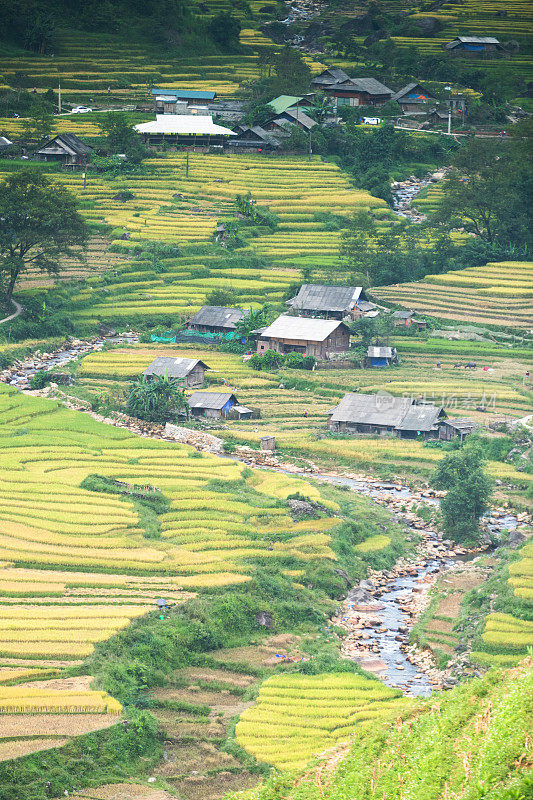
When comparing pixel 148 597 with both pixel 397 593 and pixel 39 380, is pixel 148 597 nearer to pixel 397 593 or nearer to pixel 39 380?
pixel 397 593

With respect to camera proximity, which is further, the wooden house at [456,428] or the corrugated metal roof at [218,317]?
the corrugated metal roof at [218,317]

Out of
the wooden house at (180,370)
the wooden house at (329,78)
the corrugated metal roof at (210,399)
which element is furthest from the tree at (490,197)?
the corrugated metal roof at (210,399)

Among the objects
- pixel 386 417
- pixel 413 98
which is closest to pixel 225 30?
pixel 413 98

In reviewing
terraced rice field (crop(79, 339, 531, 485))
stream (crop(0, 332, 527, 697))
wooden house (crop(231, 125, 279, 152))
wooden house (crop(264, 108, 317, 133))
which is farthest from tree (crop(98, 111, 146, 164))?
stream (crop(0, 332, 527, 697))

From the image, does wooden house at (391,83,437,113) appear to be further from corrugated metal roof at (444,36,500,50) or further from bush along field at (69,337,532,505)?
bush along field at (69,337,532,505)

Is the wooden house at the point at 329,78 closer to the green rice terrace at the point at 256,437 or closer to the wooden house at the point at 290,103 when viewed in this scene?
the green rice terrace at the point at 256,437
